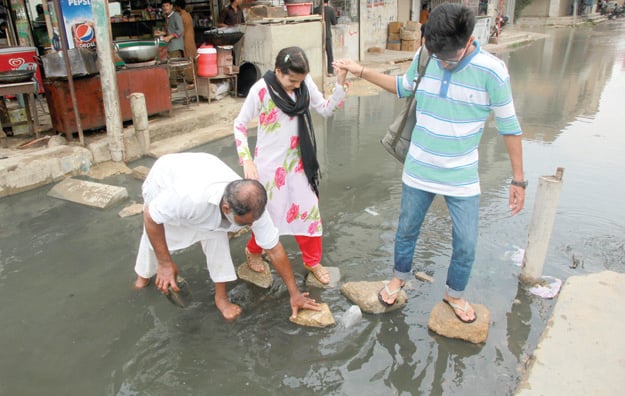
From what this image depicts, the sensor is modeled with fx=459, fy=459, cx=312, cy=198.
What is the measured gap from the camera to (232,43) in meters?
8.52

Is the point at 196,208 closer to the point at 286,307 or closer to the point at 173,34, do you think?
the point at 286,307

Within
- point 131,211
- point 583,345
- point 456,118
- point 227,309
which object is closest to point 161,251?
point 227,309

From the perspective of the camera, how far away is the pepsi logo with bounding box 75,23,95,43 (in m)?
6.61

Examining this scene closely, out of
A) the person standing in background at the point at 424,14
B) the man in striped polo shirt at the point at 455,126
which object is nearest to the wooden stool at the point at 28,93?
the man in striped polo shirt at the point at 455,126

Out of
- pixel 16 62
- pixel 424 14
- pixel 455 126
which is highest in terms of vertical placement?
pixel 424 14

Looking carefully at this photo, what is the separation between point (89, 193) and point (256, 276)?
249 cm

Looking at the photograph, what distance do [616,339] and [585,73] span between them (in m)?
12.3

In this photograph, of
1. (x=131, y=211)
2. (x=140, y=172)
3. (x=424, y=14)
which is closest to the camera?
(x=131, y=211)

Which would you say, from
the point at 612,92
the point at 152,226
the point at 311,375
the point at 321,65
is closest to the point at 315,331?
the point at 311,375

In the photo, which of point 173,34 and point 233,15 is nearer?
point 173,34

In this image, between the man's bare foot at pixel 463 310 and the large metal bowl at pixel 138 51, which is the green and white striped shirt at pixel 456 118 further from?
the large metal bowl at pixel 138 51

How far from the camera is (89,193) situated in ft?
16.1

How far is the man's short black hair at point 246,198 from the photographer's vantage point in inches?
92.0

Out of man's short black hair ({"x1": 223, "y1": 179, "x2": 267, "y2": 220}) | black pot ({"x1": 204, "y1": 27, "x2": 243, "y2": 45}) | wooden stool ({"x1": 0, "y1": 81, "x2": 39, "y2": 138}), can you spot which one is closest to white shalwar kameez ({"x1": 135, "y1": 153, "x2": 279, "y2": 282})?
man's short black hair ({"x1": 223, "y1": 179, "x2": 267, "y2": 220})
